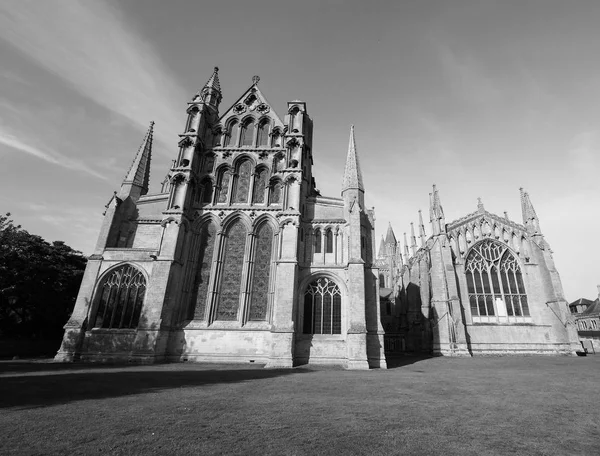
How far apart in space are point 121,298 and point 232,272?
841 centimetres

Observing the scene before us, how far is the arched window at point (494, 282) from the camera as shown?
33.7 meters

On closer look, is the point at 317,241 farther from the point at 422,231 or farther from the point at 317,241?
the point at 422,231

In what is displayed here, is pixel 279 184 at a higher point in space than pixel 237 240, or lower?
higher


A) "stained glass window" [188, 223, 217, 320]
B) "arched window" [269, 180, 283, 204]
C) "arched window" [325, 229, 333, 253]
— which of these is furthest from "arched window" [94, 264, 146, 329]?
"arched window" [325, 229, 333, 253]

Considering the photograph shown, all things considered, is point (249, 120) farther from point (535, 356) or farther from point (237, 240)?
point (535, 356)

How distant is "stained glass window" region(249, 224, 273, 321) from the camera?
24058 millimetres

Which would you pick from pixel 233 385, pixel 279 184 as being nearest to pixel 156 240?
pixel 279 184

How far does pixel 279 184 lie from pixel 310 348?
45.2 feet

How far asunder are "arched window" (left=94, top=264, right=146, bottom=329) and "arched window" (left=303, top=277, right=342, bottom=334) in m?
12.6

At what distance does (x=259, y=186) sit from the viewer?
2805 centimetres

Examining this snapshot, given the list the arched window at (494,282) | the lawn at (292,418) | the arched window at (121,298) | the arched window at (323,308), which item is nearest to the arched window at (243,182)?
the arched window at (323,308)

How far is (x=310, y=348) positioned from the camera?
74.1 feet

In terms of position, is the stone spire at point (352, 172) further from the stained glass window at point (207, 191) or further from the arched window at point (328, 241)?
the stained glass window at point (207, 191)

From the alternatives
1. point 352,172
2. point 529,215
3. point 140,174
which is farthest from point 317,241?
point 529,215
